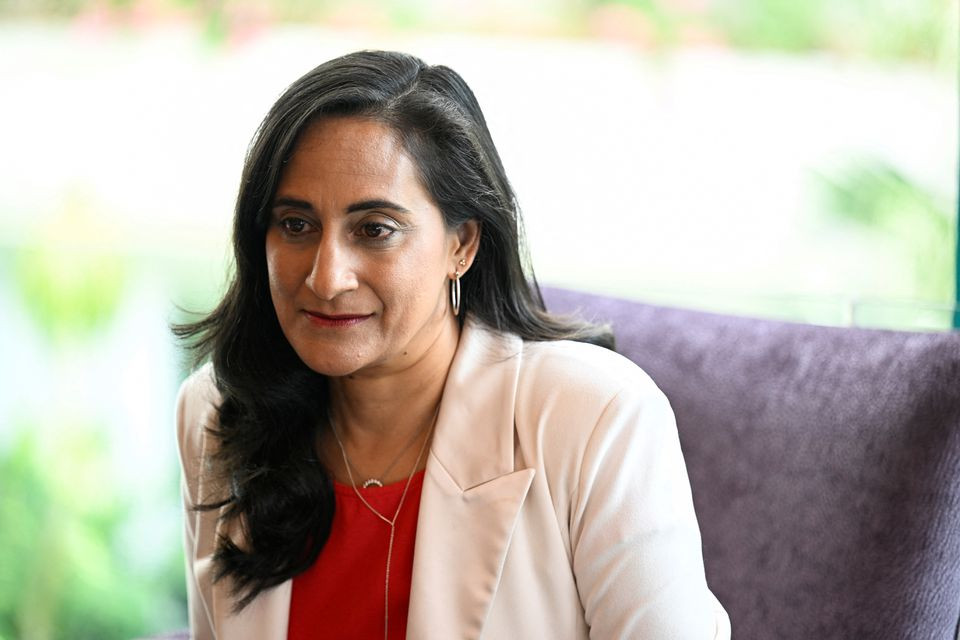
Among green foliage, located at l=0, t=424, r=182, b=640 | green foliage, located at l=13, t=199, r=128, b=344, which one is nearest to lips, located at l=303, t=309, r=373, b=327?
green foliage, located at l=13, t=199, r=128, b=344

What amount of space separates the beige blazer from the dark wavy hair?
10cm

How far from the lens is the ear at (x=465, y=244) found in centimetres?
163

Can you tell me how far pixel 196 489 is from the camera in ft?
6.05

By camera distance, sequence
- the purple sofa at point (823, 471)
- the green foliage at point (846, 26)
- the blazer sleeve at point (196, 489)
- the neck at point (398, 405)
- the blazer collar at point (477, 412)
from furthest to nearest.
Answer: the green foliage at point (846, 26), the blazer sleeve at point (196, 489), the neck at point (398, 405), the blazer collar at point (477, 412), the purple sofa at point (823, 471)

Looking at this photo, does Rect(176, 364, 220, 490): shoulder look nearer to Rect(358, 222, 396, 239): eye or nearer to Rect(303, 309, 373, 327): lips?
Rect(303, 309, 373, 327): lips

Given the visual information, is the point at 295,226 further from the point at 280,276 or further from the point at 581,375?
the point at 581,375

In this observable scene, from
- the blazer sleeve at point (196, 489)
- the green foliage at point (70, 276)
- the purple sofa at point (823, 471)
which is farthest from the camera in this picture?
the green foliage at point (70, 276)

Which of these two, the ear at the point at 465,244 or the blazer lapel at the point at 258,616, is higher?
the ear at the point at 465,244

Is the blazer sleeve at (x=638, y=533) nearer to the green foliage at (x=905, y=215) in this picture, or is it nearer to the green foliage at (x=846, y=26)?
the green foliage at (x=905, y=215)

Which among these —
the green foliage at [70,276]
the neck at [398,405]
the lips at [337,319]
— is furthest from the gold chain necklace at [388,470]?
the green foliage at [70,276]

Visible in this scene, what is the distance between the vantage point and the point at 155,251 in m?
2.95

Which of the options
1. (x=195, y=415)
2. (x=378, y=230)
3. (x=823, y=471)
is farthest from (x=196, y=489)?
(x=823, y=471)

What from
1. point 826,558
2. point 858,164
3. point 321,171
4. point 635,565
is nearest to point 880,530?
point 826,558

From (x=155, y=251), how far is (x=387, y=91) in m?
1.59
